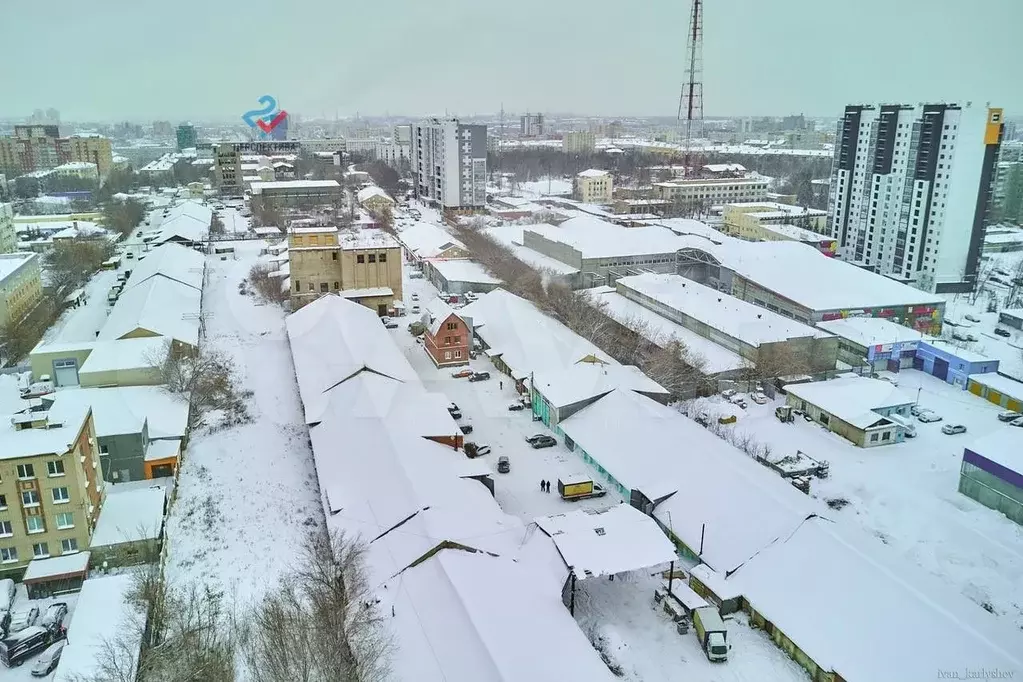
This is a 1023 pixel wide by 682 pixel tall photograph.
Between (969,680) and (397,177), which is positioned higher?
(397,177)


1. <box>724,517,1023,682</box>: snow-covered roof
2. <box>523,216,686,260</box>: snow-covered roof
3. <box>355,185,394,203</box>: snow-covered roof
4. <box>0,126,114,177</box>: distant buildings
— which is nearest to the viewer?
<box>724,517,1023,682</box>: snow-covered roof

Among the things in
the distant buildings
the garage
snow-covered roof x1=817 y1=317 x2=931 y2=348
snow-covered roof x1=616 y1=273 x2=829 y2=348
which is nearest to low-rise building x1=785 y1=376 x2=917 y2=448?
snow-covered roof x1=616 y1=273 x2=829 y2=348

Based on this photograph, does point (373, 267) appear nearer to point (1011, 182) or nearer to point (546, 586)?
A: point (546, 586)

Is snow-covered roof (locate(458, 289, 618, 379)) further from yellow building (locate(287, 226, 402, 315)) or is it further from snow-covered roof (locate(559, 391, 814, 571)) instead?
yellow building (locate(287, 226, 402, 315))

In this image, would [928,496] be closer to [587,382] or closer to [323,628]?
[587,382]

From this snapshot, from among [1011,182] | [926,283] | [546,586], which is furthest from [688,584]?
[1011,182]

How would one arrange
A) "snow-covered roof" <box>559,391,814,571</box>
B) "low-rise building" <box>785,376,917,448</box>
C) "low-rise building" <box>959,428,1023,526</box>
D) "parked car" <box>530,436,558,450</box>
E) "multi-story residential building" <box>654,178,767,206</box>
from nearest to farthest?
1. "snow-covered roof" <box>559,391,814,571</box>
2. "low-rise building" <box>959,428,1023,526</box>
3. "parked car" <box>530,436,558,450</box>
4. "low-rise building" <box>785,376,917,448</box>
5. "multi-story residential building" <box>654,178,767,206</box>

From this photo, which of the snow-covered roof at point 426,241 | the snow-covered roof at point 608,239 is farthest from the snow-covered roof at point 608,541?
the snow-covered roof at point 426,241
